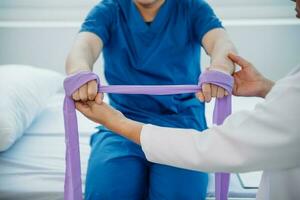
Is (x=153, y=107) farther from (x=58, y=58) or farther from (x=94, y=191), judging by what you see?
(x=58, y=58)

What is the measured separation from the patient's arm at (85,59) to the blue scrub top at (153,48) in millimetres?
31

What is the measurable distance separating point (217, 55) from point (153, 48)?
0.66ft

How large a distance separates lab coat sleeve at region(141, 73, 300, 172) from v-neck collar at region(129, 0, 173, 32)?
1.35 ft

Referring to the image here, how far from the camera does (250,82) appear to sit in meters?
0.94

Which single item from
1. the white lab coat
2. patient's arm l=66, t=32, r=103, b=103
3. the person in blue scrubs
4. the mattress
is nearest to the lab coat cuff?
the white lab coat

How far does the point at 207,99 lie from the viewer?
777 mm

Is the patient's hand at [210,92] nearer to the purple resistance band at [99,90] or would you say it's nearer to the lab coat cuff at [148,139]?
the purple resistance band at [99,90]

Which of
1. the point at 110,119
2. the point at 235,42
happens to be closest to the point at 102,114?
the point at 110,119

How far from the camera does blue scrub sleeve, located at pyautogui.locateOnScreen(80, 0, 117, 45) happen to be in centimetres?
99

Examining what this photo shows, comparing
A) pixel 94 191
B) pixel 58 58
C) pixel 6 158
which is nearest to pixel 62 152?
pixel 6 158

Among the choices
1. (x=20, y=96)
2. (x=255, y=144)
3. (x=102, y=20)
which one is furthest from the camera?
(x=20, y=96)

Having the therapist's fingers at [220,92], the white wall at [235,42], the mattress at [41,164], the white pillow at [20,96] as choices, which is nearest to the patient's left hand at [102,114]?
the therapist's fingers at [220,92]

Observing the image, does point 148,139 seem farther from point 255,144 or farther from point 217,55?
point 217,55

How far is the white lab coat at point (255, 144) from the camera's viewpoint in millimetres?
568
